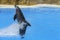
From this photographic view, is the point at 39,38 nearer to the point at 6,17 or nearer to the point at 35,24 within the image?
the point at 35,24

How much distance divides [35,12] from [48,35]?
3.15m

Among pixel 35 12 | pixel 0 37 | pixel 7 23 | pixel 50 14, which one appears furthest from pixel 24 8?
pixel 0 37

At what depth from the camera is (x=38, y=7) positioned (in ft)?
31.9

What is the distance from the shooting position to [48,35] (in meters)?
6.05

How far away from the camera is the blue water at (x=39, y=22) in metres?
5.96

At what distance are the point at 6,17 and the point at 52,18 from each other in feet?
5.89

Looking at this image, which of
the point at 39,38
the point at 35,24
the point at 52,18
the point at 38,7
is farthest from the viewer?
the point at 38,7

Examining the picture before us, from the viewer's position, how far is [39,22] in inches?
297

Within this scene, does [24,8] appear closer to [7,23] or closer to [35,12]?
[35,12]

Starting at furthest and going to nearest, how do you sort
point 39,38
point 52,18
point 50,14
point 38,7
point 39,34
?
point 38,7 → point 50,14 → point 52,18 → point 39,34 → point 39,38

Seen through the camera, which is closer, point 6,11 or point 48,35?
point 48,35

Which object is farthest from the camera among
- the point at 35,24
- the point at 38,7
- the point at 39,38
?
the point at 38,7

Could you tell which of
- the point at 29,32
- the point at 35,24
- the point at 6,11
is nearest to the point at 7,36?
the point at 29,32

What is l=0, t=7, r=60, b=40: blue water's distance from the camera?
5955 mm
